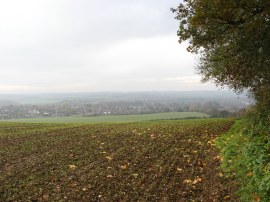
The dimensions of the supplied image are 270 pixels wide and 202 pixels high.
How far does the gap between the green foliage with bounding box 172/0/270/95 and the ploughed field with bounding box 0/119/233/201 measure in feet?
Answer: 21.0

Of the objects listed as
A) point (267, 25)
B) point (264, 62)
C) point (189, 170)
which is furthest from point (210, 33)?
point (189, 170)

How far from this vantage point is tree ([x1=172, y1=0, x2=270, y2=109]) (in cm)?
1670

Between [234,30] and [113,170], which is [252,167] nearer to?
[113,170]

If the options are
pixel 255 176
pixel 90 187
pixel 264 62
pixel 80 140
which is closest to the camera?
pixel 255 176

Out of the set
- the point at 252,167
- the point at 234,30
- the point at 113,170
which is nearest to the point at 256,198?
the point at 252,167

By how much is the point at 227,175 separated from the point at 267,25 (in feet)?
34.2

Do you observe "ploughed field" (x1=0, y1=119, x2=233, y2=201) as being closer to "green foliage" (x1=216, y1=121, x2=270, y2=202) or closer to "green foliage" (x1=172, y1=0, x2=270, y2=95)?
"green foliage" (x1=216, y1=121, x2=270, y2=202)

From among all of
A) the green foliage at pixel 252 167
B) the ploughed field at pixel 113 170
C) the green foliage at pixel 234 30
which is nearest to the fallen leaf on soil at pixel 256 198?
the green foliage at pixel 252 167

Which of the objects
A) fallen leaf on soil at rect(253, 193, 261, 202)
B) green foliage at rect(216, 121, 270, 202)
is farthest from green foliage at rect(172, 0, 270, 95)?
fallen leaf on soil at rect(253, 193, 261, 202)

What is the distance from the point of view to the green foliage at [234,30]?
54.7 ft

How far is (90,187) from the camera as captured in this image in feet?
41.2

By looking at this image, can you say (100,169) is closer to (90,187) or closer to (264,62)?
(90,187)

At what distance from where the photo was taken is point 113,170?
49.4 feet

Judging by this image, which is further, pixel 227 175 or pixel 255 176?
pixel 227 175
